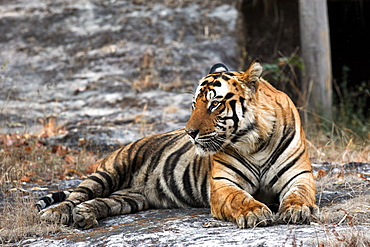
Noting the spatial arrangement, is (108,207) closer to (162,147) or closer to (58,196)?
(58,196)

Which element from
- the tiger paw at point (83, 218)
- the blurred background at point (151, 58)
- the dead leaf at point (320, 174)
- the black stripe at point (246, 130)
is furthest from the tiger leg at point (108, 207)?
the blurred background at point (151, 58)

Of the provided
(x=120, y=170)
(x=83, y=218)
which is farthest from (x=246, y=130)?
(x=120, y=170)

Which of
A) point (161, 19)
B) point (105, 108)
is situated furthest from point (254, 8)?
point (105, 108)

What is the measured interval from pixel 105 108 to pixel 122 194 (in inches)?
177

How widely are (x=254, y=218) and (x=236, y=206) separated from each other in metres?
0.23

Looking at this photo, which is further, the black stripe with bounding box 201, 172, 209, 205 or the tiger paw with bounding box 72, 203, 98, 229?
the black stripe with bounding box 201, 172, 209, 205

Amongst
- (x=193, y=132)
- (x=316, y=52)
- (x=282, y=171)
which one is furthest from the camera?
(x=316, y=52)

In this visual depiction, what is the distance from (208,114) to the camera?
3768mm

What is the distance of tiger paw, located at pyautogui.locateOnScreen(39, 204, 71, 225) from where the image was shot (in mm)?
3968

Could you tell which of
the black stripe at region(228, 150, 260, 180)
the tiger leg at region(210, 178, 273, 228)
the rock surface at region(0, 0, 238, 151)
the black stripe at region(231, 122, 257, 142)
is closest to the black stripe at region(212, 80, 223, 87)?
the black stripe at region(231, 122, 257, 142)

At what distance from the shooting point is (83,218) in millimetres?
3955

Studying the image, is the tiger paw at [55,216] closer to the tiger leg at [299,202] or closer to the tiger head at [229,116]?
the tiger head at [229,116]

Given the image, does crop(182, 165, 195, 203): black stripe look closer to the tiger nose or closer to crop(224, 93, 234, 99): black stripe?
the tiger nose

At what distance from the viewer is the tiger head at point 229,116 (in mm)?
3738
